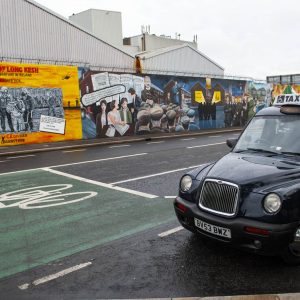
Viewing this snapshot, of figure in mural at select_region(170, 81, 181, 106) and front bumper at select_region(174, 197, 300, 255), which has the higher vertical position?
figure in mural at select_region(170, 81, 181, 106)

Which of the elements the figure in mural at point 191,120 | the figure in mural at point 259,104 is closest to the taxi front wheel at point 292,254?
the figure in mural at point 191,120

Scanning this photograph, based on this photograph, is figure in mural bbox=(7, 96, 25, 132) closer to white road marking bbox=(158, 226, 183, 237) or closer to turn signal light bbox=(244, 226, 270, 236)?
white road marking bbox=(158, 226, 183, 237)

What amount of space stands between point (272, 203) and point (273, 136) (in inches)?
59.2

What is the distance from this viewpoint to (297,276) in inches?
170

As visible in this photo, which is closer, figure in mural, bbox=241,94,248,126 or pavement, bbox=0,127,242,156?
pavement, bbox=0,127,242,156

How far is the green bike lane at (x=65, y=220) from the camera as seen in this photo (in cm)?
519

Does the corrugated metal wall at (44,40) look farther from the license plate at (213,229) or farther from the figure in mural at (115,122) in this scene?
the license plate at (213,229)

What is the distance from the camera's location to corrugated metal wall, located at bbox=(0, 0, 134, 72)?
25.3 m

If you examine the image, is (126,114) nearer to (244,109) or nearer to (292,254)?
(244,109)

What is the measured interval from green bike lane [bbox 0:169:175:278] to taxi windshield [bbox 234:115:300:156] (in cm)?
180

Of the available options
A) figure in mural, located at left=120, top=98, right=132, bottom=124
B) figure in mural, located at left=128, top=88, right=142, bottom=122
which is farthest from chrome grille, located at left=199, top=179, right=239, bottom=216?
figure in mural, located at left=128, top=88, right=142, bottom=122

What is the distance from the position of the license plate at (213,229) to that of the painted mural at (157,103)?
17422 millimetres

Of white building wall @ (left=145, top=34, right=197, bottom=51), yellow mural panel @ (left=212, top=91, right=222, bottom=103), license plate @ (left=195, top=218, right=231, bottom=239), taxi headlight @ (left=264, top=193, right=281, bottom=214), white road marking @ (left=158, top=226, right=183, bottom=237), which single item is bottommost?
white road marking @ (left=158, top=226, right=183, bottom=237)

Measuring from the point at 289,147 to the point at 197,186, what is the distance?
52.6 inches
